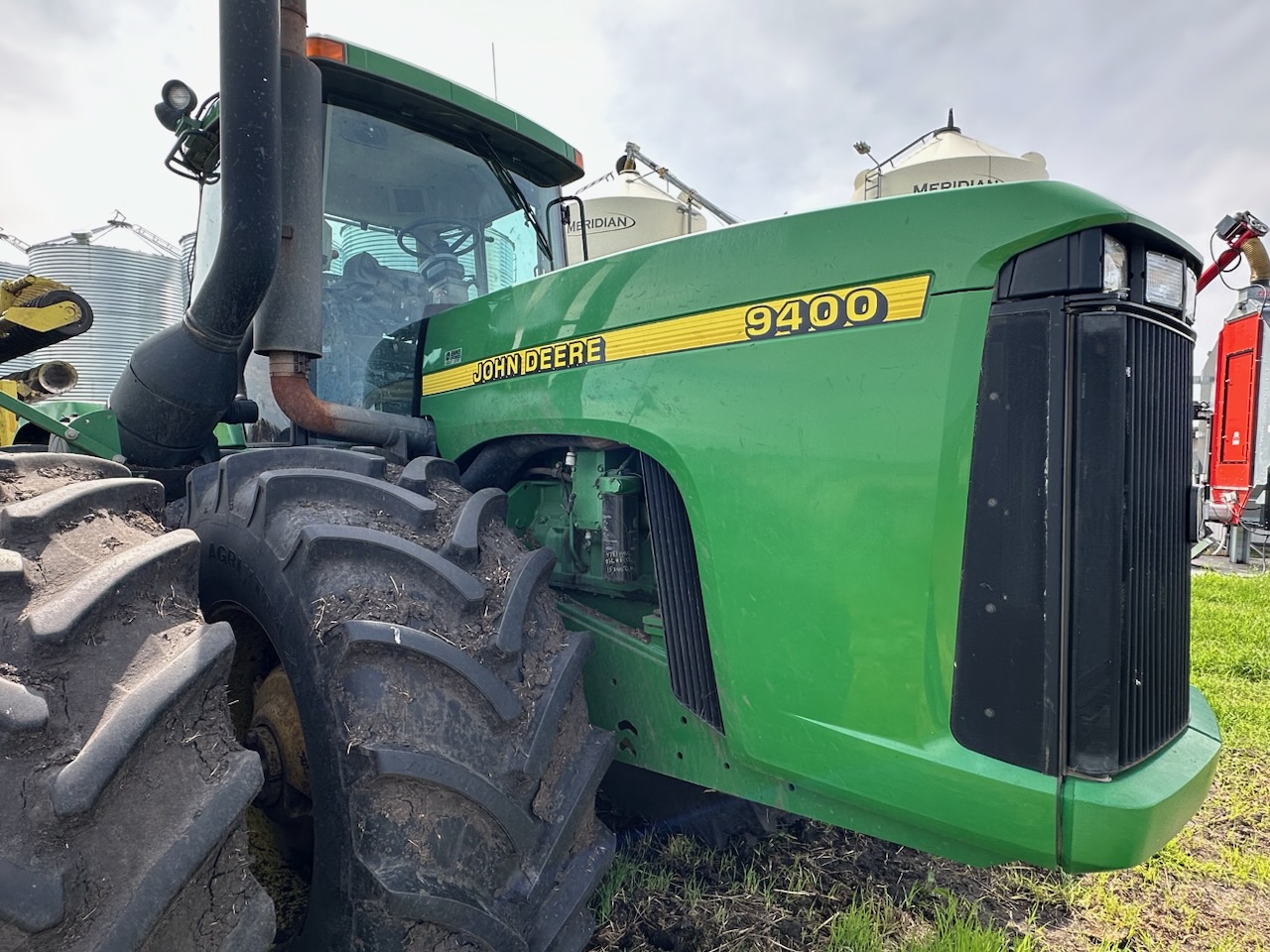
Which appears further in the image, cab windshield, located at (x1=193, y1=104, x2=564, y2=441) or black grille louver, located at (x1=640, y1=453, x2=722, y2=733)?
cab windshield, located at (x1=193, y1=104, x2=564, y2=441)

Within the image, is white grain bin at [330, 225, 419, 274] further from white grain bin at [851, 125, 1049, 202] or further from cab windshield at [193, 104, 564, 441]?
white grain bin at [851, 125, 1049, 202]

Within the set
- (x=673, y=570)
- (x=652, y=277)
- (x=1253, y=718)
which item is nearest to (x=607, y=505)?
(x=673, y=570)

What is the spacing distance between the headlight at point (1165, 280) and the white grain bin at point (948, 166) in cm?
1054

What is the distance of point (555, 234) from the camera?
2.96 meters

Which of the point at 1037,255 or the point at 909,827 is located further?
the point at 909,827

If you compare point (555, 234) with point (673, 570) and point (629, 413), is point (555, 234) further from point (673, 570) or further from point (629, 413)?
point (673, 570)

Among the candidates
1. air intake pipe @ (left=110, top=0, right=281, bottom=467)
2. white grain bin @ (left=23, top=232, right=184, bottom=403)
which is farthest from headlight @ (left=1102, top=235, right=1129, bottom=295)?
white grain bin @ (left=23, top=232, right=184, bottom=403)

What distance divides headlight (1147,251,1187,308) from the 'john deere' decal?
40cm

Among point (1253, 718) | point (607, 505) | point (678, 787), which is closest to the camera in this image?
point (607, 505)

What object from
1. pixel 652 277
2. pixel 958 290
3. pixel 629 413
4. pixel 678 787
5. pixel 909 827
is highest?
pixel 652 277

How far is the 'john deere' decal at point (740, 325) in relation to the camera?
Answer: 57.9 inches

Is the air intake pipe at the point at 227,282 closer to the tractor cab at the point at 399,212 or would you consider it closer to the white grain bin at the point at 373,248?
the tractor cab at the point at 399,212

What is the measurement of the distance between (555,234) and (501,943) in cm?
226

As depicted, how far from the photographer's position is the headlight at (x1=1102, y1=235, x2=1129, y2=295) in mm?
1370
